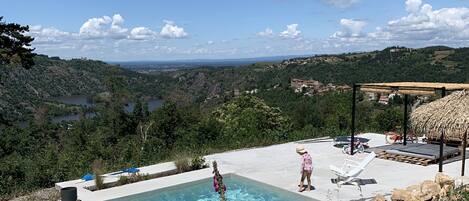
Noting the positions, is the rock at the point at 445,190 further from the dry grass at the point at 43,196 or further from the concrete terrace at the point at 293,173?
the dry grass at the point at 43,196

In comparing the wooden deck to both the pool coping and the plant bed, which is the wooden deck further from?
the plant bed

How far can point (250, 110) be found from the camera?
28281 mm

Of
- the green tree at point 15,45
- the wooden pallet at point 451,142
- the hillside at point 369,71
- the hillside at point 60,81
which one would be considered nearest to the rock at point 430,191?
the wooden pallet at point 451,142

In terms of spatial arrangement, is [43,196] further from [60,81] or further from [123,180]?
[60,81]

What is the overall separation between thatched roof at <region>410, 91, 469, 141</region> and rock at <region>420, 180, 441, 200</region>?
1.86 m

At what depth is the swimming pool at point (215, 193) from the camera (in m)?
9.34

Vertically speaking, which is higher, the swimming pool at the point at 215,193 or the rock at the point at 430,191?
the rock at the point at 430,191

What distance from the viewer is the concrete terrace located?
30.4ft

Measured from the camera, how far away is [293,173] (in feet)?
36.0

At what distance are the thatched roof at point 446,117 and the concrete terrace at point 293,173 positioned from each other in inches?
50.2

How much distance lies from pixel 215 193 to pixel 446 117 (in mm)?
4949

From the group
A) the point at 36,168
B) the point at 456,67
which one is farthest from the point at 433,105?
the point at 456,67

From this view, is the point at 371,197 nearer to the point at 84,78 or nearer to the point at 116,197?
the point at 116,197

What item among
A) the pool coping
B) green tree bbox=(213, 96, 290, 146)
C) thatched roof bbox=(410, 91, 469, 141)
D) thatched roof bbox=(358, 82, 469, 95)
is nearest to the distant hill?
green tree bbox=(213, 96, 290, 146)
